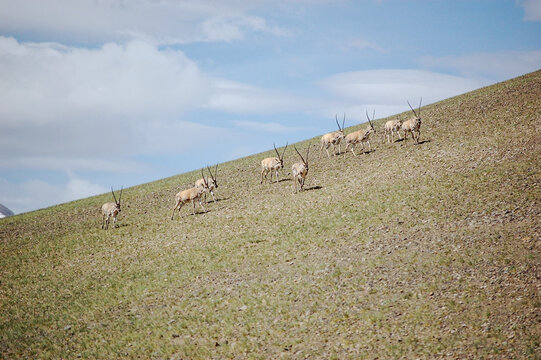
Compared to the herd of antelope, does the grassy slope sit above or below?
below

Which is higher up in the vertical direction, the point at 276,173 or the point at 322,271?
the point at 276,173

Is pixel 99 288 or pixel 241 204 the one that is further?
pixel 241 204

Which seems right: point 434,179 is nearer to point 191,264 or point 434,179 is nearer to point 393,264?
point 393,264

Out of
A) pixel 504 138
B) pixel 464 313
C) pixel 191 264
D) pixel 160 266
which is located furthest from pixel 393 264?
pixel 504 138

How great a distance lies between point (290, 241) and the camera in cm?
2767

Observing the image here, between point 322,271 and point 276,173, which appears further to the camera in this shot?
point 276,173

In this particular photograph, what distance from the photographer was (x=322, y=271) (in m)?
22.8

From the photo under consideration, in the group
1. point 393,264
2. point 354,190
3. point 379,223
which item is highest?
point 354,190

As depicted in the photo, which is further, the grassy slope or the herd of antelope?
the herd of antelope

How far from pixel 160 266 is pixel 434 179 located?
20.7 meters

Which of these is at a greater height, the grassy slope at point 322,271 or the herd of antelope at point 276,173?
the herd of antelope at point 276,173

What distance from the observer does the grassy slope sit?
1680 centimetres

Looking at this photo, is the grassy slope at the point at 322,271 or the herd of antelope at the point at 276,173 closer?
the grassy slope at the point at 322,271

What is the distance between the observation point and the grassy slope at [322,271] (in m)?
16.8
